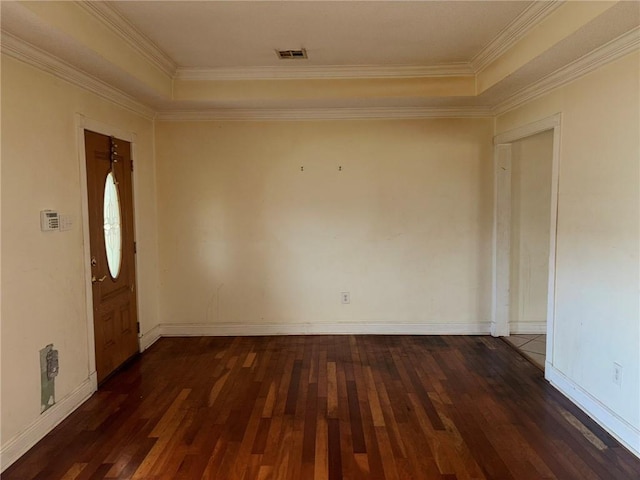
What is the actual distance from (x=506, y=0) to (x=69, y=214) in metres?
3.29

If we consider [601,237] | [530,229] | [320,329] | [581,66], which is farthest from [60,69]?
[530,229]

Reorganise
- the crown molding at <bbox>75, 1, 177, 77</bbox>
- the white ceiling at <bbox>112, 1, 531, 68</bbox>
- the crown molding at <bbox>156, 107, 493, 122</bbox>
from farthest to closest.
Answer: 1. the crown molding at <bbox>156, 107, 493, 122</bbox>
2. the white ceiling at <bbox>112, 1, 531, 68</bbox>
3. the crown molding at <bbox>75, 1, 177, 77</bbox>

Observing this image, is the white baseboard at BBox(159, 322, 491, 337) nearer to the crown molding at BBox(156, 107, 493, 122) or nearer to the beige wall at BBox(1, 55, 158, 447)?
the beige wall at BBox(1, 55, 158, 447)

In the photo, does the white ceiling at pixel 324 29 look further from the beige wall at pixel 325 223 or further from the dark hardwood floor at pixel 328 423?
the dark hardwood floor at pixel 328 423

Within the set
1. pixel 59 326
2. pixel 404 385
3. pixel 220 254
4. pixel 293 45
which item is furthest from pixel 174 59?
pixel 404 385

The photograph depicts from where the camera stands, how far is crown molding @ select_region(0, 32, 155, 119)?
2.36 metres

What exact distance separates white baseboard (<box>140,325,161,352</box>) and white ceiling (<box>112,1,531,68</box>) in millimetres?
2727

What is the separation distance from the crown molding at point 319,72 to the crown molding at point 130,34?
0.27m

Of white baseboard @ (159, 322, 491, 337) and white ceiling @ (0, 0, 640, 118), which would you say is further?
white baseboard @ (159, 322, 491, 337)

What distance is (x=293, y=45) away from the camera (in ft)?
10.9

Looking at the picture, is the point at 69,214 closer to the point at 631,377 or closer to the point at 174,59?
the point at 174,59

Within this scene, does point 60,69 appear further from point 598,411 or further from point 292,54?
point 598,411

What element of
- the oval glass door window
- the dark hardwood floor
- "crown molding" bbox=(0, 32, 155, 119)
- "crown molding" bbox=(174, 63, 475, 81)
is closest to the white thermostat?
the oval glass door window

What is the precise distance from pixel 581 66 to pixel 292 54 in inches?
87.1
